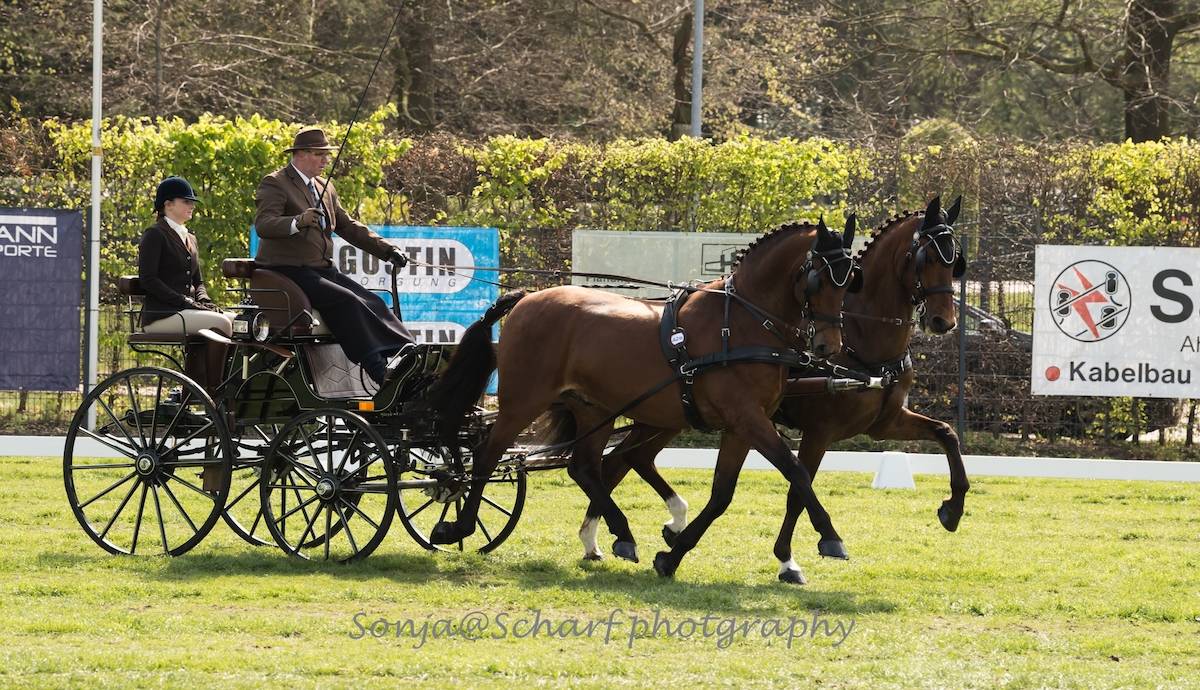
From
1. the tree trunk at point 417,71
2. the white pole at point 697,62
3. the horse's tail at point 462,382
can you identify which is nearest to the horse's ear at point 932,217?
the horse's tail at point 462,382

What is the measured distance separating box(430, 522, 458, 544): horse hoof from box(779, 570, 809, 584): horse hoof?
1737 millimetres

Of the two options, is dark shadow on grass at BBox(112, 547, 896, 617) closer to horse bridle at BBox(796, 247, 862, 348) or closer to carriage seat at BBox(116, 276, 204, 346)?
carriage seat at BBox(116, 276, 204, 346)

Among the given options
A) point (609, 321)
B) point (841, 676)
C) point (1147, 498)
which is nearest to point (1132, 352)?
point (1147, 498)

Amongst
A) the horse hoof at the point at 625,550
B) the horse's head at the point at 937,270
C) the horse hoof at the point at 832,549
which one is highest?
the horse's head at the point at 937,270

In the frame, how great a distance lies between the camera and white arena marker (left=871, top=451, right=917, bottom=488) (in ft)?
40.4

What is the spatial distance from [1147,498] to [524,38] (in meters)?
14.7

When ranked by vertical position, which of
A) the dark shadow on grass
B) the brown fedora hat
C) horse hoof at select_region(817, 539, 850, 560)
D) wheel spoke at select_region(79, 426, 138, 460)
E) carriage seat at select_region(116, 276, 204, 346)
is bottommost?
the dark shadow on grass

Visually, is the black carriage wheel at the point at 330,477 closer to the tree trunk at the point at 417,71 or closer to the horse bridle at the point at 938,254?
the horse bridle at the point at 938,254

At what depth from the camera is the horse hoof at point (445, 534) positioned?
28.0 ft

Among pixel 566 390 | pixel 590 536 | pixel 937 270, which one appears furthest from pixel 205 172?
pixel 937 270

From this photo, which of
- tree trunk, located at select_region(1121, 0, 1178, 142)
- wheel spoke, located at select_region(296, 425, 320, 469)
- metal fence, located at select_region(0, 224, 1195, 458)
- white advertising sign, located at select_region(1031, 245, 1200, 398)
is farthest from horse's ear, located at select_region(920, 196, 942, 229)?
tree trunk, located at select_region(1121, 0, 1178, 142)

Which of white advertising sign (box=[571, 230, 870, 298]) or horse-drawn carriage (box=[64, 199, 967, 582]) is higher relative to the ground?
white advertising sign (box=[571, 230, 870, 298])

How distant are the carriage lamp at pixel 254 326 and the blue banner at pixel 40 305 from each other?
20.5 feet

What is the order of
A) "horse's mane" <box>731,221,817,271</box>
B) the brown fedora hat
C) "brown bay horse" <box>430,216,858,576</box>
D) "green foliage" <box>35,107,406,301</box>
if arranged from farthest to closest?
"green foliage" <box>35,107,406,301</box> → the brown fedora hat → "horse's mane" <box>731,221,817,271</box> → "brown bay horse" <box>430,216,858,576</box>
